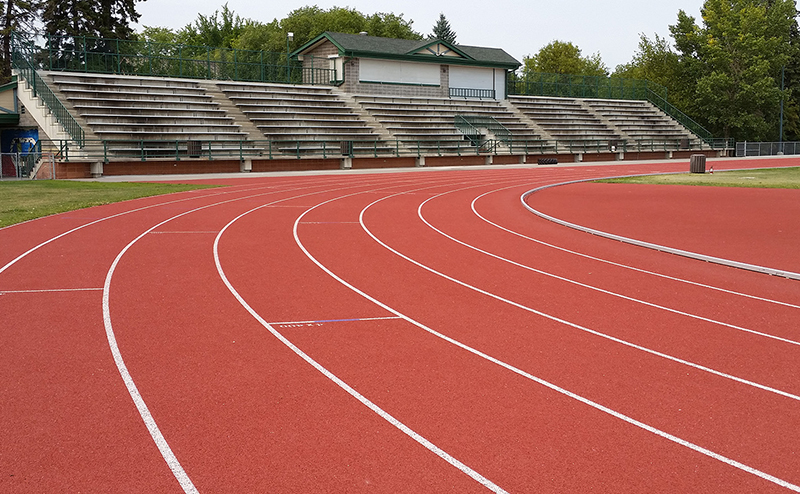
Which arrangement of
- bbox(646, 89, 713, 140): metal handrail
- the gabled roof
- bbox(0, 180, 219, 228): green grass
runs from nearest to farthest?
bbox(0, 180, 219, 228): green grass → the gabled roof → bbox(646, 89, 713, 140): metal handrail

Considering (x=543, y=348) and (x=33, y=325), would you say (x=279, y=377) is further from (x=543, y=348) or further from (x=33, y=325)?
(x=33, y=325)

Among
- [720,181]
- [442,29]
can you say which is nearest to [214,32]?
[442,29]

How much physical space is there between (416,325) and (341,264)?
10.8 feet

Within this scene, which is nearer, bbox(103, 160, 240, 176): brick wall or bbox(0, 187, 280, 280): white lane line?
bbox(0, 187, 280, 280): white lane line

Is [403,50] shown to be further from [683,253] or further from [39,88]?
[683,253]

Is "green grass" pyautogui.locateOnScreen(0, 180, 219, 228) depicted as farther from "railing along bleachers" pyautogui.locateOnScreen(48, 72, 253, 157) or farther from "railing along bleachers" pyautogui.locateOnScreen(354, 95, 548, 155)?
"railing along bleachers" pyautogui.locateOnScreen(354, 95, 548, 155)

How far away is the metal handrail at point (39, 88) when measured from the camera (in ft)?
95.5

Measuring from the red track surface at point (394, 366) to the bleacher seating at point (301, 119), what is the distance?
2473 centimetres

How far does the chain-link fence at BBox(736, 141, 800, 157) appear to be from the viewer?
57.7m

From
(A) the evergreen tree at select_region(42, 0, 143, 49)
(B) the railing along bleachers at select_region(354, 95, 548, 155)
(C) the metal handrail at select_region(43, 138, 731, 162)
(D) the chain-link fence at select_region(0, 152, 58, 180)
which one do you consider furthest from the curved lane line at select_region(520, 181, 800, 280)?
(A) the evergreen tree at select_region(42, 0, 143, 49)

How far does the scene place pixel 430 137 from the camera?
4197 centimetres

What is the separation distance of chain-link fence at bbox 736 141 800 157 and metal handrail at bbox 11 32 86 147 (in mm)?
50308

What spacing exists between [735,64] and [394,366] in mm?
65459

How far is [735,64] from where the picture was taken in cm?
6138
